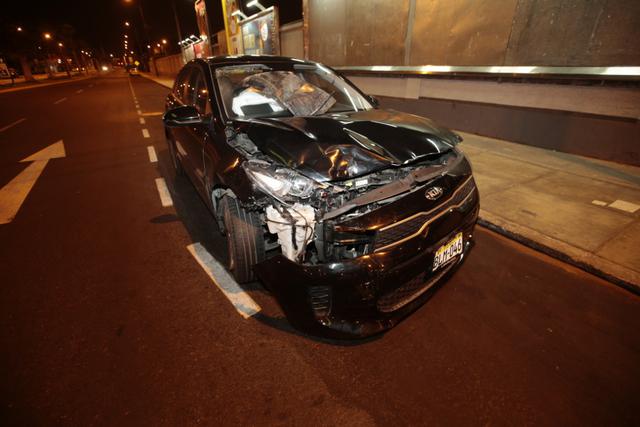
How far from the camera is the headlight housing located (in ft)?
6.19

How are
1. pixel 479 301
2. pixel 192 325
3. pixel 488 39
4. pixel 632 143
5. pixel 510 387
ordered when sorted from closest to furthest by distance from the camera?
pixel 510 387
pixel 192 325
pixel 479 301
pixel 632 143
pixel 488 39

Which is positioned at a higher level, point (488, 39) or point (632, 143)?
point (488, 39)

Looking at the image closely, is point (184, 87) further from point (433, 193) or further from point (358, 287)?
point (358, 287)

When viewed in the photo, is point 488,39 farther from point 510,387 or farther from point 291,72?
point 510,387

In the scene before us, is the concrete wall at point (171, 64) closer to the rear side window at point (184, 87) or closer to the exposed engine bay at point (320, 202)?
the rear side window at point (184, 87)

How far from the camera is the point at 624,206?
386 centimetres

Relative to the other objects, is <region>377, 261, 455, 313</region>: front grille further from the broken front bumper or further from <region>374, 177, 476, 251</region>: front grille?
<region>374, 177, 476, 251</region>: front grille

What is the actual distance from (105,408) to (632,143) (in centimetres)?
731

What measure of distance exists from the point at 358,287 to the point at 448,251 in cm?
78

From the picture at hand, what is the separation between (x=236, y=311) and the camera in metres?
2.39

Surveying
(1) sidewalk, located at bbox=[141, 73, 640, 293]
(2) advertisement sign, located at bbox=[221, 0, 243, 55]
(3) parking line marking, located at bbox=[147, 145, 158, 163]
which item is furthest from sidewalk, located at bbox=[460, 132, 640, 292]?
(2) advertisement sign, located at bbox=[221, 0, 243, 55]

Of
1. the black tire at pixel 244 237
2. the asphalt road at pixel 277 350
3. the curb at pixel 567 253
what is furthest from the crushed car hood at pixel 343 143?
the curb at pixel 567 253

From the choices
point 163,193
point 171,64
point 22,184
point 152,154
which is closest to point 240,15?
point 152,154

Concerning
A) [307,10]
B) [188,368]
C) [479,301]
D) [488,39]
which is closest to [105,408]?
[188,368]
